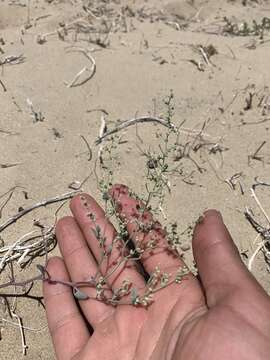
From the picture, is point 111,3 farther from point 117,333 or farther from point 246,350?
point 246,350

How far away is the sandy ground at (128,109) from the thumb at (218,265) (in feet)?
1.74

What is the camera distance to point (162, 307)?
A: 7.89ft

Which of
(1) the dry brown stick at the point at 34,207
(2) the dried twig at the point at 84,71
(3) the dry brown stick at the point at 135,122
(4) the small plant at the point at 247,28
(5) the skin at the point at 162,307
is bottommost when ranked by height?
(5) the skin at the point at 162,307

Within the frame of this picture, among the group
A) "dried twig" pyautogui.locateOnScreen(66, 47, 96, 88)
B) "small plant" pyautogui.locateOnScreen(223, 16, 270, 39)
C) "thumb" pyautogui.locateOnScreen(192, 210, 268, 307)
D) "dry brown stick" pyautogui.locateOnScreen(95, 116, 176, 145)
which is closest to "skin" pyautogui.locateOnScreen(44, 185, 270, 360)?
"thumb" pyautogui.locateOnScreen(192, 210, 268, 307)

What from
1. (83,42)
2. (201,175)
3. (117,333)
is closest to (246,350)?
(117,333)

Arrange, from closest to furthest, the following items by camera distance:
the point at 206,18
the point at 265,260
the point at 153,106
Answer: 1. the point at 265,260
2. the point at 153,106
3. the point at 206,18

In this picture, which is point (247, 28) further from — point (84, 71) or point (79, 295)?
point (79, 295)

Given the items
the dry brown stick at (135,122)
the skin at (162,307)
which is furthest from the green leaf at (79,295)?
the dry brown stick at (135,122)

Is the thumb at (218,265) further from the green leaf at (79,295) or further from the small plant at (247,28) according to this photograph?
the small plant at (247,28)

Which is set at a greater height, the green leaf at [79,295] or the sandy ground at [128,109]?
the sandy ground at [128,109]

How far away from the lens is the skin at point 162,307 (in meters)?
1.97

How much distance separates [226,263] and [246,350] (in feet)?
1.21

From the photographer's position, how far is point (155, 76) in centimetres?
395

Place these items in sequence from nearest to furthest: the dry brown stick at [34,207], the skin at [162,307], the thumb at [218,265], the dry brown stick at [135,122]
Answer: the skin at [162,307]
the thumb at [218,265]
the dry brown stick at [34,207]
the dry brown stick at [135,122]
